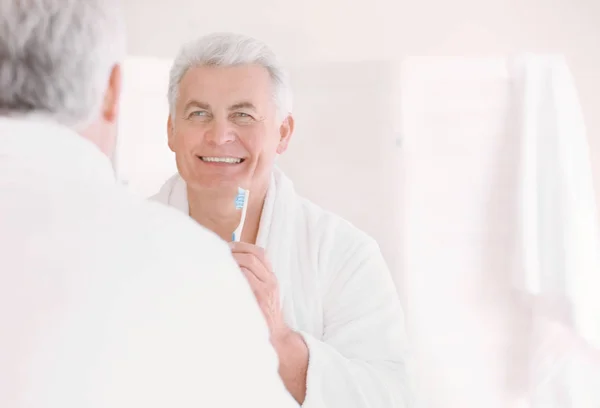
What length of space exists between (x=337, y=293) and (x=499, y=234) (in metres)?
0.28

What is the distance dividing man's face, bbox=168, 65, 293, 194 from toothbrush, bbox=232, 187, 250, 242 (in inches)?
0.5

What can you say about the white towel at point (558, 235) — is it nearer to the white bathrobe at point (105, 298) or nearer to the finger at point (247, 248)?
the finger at point (247, 248)

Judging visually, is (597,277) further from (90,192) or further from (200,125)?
(90,192)

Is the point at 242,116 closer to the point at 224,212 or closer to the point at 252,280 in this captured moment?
the point at 224,212

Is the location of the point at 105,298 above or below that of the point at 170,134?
below

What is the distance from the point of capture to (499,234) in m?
0.98

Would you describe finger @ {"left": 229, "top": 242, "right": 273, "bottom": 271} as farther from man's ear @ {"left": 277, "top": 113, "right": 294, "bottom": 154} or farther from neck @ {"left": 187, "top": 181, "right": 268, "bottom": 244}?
man's ear @ {"left": 277, "top": 113, "right": 294, "bottom": 154}

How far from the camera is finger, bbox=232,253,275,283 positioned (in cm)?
79

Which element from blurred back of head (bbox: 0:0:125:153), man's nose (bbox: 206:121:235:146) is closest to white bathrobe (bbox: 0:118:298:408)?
blurred back of head (bbox: 0:0:125:153)

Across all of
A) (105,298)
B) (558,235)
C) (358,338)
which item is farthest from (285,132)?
(105,298)

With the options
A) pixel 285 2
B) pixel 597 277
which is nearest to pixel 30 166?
pixel 285 2

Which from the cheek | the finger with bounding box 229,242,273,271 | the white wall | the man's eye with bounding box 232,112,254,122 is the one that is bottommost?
the finger with bounding box 229,242,273,271

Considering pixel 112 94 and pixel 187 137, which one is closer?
pixel 112 94

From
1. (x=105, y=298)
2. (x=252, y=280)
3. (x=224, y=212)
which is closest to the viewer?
(x=105, y=298)
